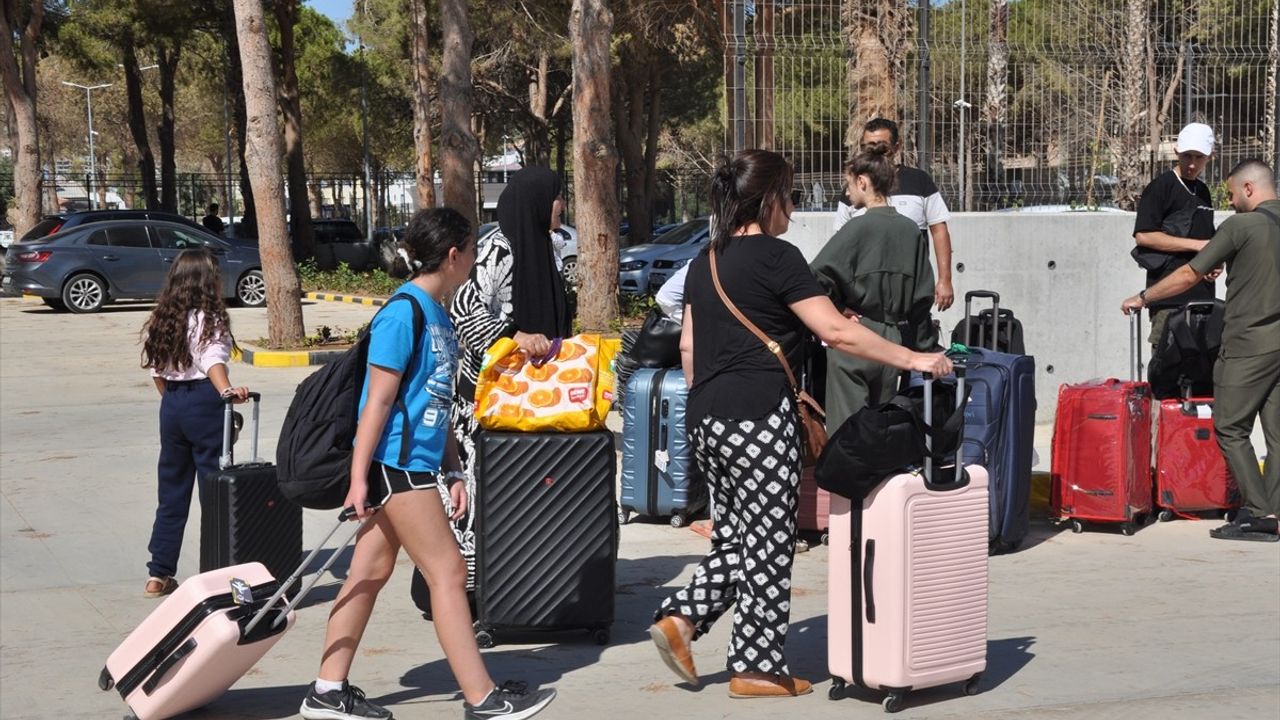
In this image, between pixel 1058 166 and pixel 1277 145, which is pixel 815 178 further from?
pixel 1277 145

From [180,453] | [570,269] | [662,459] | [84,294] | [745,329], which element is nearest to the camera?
[745,329]

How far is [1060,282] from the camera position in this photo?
10883 mm

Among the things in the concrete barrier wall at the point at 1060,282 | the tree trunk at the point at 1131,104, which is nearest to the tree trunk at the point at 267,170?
the concrete barrier wall at the point at 1060,282

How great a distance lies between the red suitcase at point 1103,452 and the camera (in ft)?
25.6

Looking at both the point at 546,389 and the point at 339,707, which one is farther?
the point at 546,389

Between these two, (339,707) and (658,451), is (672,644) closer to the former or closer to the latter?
(339,707)

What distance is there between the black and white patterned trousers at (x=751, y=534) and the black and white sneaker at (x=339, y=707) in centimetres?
107

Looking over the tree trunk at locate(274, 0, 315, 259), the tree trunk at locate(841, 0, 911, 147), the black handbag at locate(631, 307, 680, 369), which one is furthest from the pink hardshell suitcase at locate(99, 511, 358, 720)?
the tree trunk at locate(274, 0, 315, 259)

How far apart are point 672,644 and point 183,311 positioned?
3.01m

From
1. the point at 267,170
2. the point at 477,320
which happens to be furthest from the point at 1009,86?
the point at 267,170

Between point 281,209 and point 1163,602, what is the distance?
12.4m

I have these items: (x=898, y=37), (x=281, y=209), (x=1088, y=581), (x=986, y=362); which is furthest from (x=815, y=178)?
(x=281, y=209)

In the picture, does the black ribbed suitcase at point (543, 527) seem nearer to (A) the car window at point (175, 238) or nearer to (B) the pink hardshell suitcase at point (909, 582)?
(B) the pink hardshell suitcase at point (909, 582)

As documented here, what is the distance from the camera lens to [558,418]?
577 cm
